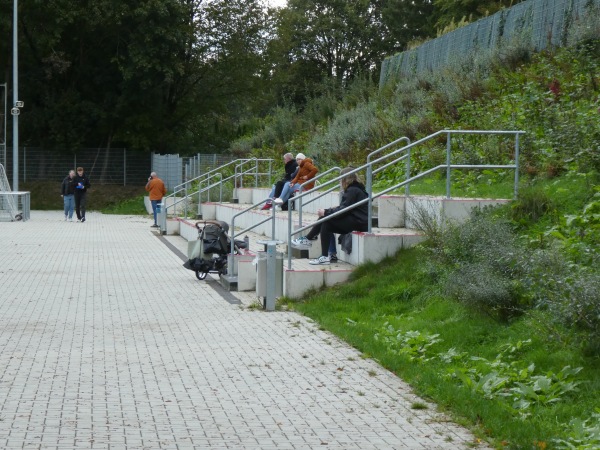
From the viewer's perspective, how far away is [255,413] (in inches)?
312

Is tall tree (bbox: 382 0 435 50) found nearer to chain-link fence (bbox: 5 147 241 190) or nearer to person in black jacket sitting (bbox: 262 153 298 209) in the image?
chain-link fence (bbox: 5 147 241 190)

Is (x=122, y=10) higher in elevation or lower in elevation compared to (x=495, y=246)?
higher

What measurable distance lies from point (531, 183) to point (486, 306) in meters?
4.83

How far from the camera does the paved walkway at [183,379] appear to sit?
23.7ft

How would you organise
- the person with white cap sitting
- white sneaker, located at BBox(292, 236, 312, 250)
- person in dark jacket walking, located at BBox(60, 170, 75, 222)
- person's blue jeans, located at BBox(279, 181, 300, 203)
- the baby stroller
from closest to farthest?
white sneaker, located at BBox(292, 236, 312, 250)
the baby stroller
the person with white cap sitting
person's blue jeans, located at BBox(279, 181, 300, 203)
person in dark jacket walking, located at BBox(60, 170, 75, 222)

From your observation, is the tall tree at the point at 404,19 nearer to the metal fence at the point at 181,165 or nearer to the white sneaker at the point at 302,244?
the metal fence at the point at 181,165

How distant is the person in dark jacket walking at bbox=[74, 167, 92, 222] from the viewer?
35.5 m

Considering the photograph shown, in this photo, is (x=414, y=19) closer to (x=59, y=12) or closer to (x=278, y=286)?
(x=59, y=12)

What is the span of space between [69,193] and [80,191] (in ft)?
1.96

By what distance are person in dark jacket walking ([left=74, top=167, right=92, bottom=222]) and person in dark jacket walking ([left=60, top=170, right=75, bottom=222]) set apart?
8.1 inches

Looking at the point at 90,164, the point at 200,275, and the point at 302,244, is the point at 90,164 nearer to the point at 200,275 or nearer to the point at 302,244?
the point at 200,275

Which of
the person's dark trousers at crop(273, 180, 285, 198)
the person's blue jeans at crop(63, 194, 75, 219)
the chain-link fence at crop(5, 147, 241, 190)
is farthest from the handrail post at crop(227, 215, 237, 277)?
the chain-link fence at crop(5, 147, 241, 190)

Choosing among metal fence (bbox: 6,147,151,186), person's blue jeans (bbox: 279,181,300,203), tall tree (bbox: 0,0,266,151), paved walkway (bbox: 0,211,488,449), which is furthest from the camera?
metal fence (bbox: 6,147,151,186)

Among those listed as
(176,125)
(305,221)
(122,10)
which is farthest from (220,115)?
(305,221)
